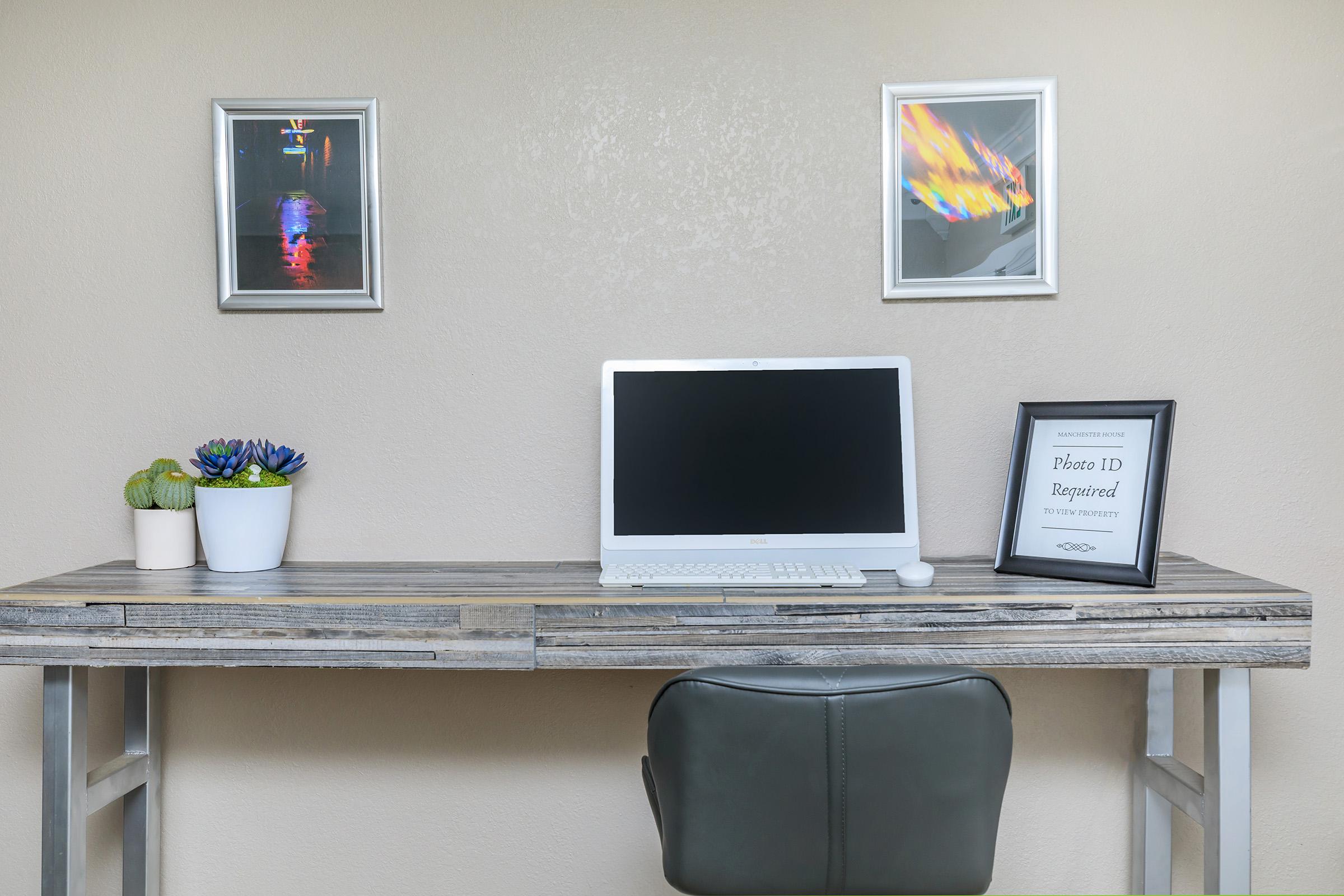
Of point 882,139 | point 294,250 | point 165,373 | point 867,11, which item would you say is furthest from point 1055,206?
point 165,373

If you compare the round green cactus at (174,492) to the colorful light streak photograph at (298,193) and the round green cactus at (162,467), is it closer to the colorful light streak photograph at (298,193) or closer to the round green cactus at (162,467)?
the round green cactus at (162,467)

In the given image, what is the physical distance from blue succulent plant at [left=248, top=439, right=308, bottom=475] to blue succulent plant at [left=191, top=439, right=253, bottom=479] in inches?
0.7

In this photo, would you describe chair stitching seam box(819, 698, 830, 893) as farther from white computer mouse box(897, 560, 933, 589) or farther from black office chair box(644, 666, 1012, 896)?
white computer mouse box(897, 560, 933, 589)

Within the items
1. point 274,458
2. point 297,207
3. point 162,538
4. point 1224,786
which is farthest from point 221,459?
point 1224,786

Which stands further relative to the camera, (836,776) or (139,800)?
(139,800)

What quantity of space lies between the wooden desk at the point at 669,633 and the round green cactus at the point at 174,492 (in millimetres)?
216

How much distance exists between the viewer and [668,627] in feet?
4.58

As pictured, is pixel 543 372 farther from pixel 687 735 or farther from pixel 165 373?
pixel 687 735

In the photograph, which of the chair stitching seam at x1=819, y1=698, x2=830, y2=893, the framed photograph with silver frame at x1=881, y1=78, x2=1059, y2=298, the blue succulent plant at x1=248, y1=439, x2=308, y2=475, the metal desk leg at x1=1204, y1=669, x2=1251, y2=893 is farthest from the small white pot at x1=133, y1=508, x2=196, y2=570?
the metal desk leg at x1=1204, y1=669, x2=1251, y2=893

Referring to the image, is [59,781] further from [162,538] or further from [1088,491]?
[1088,491]

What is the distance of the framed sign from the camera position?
59.4 inches

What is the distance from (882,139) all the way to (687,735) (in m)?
1.35

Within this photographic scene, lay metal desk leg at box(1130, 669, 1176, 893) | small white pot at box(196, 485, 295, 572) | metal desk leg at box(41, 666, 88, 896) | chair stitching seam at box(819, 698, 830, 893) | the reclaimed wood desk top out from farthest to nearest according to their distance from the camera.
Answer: metal desk leg at box(1130, 669, 1176, 893) → small white pot at box(196, 485, 295, 572) → metal desk leg at box(41, 666, 88, 896) → the reclaimed wood desk top → chair stitching seam at box(819, 698, 830, 893)

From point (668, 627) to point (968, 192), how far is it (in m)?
1.13
